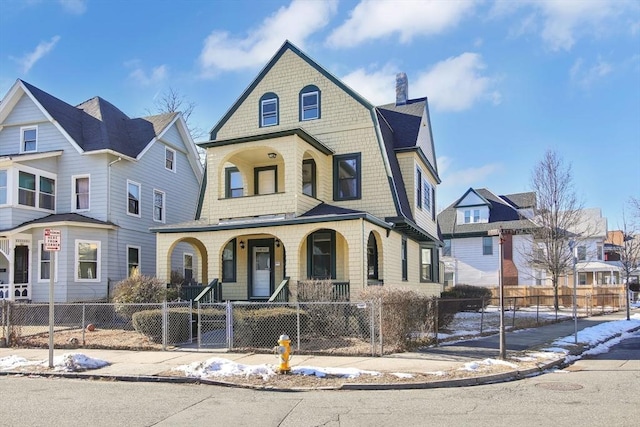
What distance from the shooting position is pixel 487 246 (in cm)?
4241

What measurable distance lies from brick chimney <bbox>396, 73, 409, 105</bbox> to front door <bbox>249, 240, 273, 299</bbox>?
1034cm

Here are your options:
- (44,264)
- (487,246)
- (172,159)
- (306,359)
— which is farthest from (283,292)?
(487,246)

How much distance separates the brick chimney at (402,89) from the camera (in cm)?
2609

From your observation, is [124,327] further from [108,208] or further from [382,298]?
[382,298]

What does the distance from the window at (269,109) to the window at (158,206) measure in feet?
26.6

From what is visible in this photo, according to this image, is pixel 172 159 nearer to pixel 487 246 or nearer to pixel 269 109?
pixel 269 109

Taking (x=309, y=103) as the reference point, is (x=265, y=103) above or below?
above

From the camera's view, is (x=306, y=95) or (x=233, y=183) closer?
(x=306, y=95)

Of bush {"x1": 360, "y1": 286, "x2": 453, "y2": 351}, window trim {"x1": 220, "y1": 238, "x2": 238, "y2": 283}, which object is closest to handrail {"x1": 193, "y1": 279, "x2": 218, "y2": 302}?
window trim {"x1": 220, "y1": 238, "x2": 238, "y2": 283}

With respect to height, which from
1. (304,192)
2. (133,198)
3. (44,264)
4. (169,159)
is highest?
(169,159)

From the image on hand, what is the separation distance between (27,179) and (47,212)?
5.38 feet

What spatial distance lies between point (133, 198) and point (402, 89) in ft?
45.3

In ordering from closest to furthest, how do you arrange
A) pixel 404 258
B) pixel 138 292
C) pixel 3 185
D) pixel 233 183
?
pixel 138 292 < pixel 233 183 < pixel 3 185 < pixel 404 258

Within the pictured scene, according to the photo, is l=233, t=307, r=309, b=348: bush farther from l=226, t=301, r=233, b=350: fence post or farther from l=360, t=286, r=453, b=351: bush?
l=360, t=286, r=453, b=351: bush
